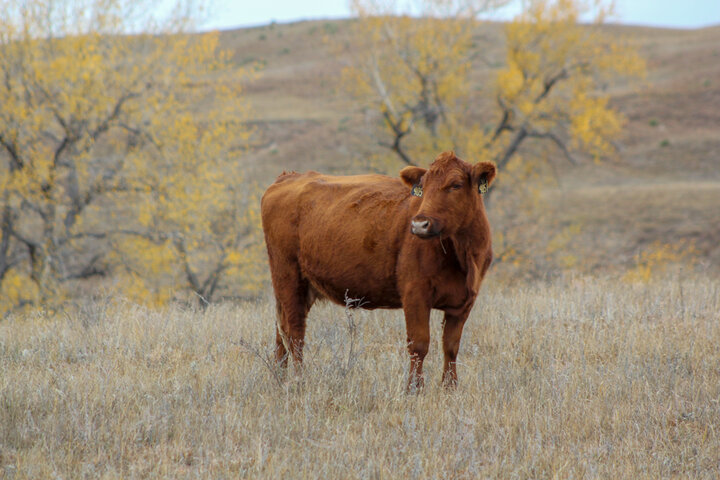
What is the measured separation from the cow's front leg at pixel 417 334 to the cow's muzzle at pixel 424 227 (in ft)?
1.99

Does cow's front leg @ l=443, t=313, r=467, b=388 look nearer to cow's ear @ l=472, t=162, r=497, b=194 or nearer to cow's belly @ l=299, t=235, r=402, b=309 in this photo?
cow's belly @ l=299, t=235, r=402, b=309

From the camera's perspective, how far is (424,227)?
444 cm

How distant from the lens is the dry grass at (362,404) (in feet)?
12.5

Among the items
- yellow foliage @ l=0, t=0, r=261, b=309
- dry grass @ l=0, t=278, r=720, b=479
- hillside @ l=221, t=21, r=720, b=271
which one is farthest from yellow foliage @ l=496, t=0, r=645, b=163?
dry grass @ l=0, t=278, r=720, b=479

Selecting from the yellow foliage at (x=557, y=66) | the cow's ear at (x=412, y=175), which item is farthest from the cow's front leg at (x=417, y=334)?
the yellow foliage at (x=557, y=66)

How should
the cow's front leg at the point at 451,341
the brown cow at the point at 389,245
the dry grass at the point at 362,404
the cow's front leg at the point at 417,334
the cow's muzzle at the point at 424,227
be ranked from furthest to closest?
the cow's front leg at the point at 451,341
the cow's front leg at the point at 417,334
the brown cow at the point at 389,245
the cow's muzzle at the point at 424,227
the dry grass at the point at 362,404

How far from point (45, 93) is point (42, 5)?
225cm

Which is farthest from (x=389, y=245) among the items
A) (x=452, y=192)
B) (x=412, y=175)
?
(x=452, y=192)

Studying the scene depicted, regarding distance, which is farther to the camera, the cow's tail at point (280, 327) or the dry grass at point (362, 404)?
the cow's tail at point (280, 327)

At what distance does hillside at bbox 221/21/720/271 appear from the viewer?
24.9 m

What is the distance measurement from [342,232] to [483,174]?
123 cm

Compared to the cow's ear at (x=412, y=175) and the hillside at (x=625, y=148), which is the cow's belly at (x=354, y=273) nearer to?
the cow's ear at (x=412, y=175)

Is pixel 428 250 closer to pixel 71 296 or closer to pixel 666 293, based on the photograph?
pixel 666 293

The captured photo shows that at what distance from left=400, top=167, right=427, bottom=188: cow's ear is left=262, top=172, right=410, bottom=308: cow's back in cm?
16
